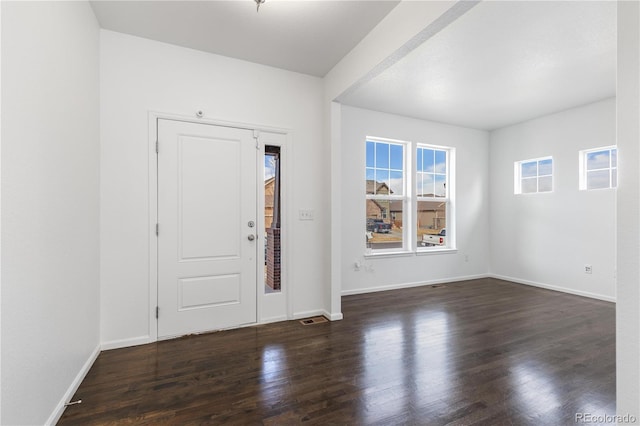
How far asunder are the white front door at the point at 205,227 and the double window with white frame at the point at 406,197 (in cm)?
232

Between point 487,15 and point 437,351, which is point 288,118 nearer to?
point 487,15

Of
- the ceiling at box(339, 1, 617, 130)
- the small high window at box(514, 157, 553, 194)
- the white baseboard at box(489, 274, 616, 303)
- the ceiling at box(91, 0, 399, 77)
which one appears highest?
the ceiling at box(91, 0, 399, 77)

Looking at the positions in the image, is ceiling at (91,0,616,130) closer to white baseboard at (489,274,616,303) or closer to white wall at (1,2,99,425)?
white wall at (1,2,99,425)

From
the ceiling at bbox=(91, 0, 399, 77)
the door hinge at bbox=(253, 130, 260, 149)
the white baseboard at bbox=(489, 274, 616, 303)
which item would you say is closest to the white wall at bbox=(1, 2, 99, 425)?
the ceiling at bbox=(91, 0, 399, 77)

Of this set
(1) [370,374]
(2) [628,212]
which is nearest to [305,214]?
(1) [370,374]

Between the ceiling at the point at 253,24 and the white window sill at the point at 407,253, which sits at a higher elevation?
the ceiling at the point at 253,24

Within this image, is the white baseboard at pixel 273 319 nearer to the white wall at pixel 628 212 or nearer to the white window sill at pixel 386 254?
the white window sill at pixel 386 254

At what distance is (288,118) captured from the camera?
339 centimetres

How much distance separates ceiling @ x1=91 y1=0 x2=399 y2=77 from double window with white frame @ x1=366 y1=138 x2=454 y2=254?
Answer: 224 centimetres

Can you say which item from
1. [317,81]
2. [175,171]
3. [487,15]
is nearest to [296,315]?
[175,171]

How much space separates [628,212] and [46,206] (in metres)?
2.76

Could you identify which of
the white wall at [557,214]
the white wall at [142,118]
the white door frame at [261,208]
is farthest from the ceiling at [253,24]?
the white wall at [557,214]

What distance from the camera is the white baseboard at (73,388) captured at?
1678 mm

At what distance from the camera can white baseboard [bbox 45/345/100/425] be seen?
168cm
